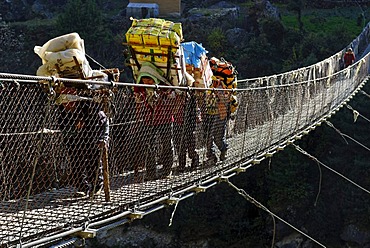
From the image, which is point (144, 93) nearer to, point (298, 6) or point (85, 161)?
point (85, 161)

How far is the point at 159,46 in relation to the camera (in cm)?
299

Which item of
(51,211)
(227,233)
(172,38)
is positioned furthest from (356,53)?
(51,211)

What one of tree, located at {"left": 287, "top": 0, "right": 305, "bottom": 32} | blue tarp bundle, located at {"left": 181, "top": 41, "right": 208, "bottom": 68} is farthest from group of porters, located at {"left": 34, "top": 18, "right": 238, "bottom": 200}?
tree, located at {"left": 287, "top": 0, "right": 305, "bottom": 32}

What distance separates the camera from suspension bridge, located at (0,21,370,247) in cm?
201

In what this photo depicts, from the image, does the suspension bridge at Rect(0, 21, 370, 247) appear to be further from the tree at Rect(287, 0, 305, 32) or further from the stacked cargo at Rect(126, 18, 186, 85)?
the tree at Rect(287, 0, 305, 32)

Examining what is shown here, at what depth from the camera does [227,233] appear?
1282 centimetres

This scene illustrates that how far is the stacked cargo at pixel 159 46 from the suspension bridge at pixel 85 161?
0.13 meters

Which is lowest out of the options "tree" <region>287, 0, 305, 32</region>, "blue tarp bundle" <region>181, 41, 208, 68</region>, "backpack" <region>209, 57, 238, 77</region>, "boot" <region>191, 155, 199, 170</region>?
"tree" <region>287, 0, 305, 32</region>

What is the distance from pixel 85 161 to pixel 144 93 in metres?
0.47

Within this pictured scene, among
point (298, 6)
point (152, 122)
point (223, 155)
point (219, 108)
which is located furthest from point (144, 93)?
point (298, 6)

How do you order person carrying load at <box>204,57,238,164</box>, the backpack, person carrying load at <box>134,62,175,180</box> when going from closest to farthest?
person carrying load at <box>134,62,175,180</box>, person carrying load at <box>204,57,238,164</box>, the backpack

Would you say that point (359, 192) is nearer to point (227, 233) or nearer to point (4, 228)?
point (227, 233)

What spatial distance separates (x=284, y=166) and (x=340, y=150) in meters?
1.06

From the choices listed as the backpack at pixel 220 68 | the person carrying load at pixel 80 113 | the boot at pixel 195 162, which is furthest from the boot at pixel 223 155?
the person carrying load at pixel 80 113
